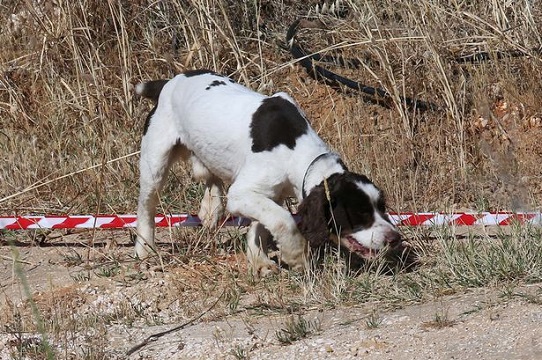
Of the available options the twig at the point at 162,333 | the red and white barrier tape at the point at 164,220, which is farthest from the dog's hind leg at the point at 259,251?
the twig at the point at 162,333

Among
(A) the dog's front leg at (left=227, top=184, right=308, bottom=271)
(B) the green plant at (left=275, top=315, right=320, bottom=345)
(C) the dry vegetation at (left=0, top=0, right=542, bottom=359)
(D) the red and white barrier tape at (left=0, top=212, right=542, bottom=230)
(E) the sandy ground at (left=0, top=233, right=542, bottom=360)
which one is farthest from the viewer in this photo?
(D) the red and white barrier tape at (left=0, top=212, right=542, bottom=230)

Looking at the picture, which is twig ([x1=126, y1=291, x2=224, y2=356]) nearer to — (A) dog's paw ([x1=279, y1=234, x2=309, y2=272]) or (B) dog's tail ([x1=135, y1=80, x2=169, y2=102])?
(A) dog's paw ([x1=279, y1=234, x2=309, y2=272])

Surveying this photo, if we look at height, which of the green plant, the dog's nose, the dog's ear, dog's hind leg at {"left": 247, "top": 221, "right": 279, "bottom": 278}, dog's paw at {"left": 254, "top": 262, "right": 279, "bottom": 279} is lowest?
dog's paw at {"left": 254, "top": 262, "right": 279, "bottom": 279}

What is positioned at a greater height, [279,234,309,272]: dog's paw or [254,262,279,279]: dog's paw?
[279,234,309,272]: dog's paw

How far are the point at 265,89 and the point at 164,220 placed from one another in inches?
73.1

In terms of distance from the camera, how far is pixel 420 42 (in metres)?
8.71

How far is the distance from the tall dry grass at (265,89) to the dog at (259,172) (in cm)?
67

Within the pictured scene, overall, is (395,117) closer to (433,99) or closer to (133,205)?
(433,99)

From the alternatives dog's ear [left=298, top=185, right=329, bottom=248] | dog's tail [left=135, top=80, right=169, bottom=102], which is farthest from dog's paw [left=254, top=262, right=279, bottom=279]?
dog's tail [left=135, top=80, right=169, bottom=102]

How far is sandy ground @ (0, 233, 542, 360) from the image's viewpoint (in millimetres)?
4527

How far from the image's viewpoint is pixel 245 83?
8.39m

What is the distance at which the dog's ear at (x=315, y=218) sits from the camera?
5820mm

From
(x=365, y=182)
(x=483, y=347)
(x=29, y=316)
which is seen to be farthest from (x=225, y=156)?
(x=483, y=347)

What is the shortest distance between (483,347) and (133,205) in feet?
12.9
